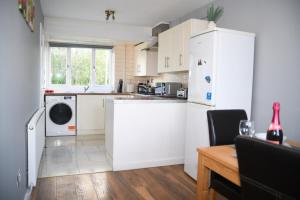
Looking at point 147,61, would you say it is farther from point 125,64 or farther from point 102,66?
point 102,66

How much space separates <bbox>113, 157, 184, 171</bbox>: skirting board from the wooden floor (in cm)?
9

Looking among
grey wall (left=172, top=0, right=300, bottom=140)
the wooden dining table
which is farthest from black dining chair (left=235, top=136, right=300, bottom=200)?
grey wall (left=172, top=0, right=300, bottom=140)

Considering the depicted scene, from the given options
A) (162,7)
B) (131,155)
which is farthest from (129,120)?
(162,7)

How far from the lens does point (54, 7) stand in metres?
3.94

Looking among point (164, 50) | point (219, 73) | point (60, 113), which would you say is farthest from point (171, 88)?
point (60, 113)

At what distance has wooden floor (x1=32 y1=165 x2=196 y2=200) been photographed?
2404 mm

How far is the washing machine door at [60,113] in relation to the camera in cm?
491

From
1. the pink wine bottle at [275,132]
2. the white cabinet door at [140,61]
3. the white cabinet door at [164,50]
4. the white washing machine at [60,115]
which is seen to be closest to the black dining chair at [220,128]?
the pink wine bottle at [275,132]

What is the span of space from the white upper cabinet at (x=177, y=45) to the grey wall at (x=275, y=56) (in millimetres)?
605

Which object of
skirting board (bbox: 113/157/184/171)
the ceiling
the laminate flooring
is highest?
the ceiling

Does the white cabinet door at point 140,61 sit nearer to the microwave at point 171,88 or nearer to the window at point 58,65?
the microwave at point 171,88

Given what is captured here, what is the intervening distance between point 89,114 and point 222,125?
12.5 ft

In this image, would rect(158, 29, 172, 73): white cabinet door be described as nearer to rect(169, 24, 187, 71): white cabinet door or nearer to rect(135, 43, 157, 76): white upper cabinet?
rect(169, 24, 187, 71): white cabinet door

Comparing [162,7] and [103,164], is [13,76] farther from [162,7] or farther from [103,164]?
[162,7]
